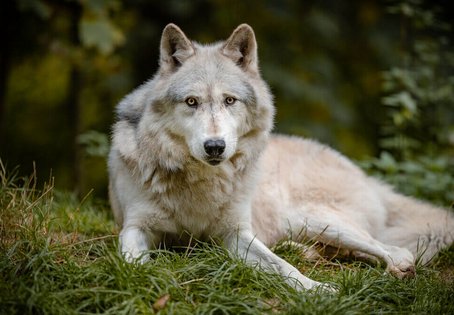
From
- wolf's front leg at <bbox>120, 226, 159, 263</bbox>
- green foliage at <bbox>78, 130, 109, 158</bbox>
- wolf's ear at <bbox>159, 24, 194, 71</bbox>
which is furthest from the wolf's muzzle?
green foliage at <bbox>78, 130, 109, 158</bbox>

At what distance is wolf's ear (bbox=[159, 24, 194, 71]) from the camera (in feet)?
13.4

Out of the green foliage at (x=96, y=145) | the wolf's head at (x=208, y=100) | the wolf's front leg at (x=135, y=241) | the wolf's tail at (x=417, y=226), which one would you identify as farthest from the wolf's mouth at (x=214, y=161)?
the green foliage at (x=96, y=145)

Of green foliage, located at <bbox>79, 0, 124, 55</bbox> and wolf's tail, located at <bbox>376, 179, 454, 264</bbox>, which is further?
green foliage, located at <bbox>79, 0, 124, 55</bbox>

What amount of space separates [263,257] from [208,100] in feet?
3.75

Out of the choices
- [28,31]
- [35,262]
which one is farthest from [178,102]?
[28,31]

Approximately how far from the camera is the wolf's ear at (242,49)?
416 cm

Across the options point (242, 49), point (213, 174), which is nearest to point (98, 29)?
point (242, 49)

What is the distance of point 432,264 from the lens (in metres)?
4.24

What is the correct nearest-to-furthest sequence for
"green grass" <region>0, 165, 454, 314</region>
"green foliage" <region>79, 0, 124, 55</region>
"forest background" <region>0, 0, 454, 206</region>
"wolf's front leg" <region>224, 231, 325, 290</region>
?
1. "green grass" <region>0, 165, 454, 314</region>
2. "wolf's front leg" <region>224, 231, 325, 290</region>
3. "green foliage" <region>79, 0, 124, 55</region>
4. "forest background" <region>0, 0, 454, 206</region>

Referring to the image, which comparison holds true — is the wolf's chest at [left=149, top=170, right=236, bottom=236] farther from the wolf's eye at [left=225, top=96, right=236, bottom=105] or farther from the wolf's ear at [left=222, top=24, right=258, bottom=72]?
the wolf's ear at [left=222, top=24, right=258, bottom=72]

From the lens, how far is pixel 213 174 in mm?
3977

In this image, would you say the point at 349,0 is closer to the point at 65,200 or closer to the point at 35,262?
the point at 65,200

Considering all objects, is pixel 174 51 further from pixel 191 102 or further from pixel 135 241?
pixel 135 241

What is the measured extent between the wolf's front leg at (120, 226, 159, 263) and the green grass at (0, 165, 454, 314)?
12 centimetres
